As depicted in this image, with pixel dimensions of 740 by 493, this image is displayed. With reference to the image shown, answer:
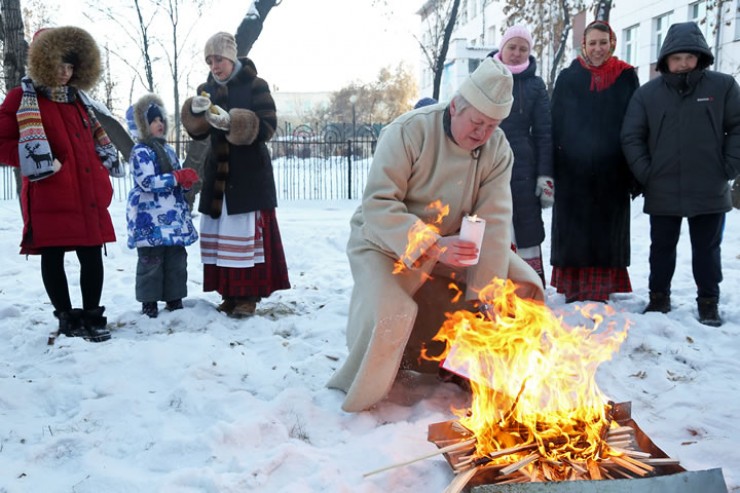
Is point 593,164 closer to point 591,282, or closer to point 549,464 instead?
point 591,282

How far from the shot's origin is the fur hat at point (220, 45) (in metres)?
4.70

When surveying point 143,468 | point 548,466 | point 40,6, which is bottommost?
point 143,468

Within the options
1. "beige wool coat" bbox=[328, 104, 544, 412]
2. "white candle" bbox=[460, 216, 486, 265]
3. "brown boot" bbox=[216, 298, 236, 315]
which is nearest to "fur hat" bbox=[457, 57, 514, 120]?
"beige wool coat" bbox=[328, 104, 544, 412]

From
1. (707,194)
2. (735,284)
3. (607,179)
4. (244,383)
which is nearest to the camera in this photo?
(244,383)

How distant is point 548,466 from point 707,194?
3.05 meters

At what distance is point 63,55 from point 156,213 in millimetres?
1254

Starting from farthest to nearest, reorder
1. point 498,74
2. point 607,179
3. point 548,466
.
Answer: point 607,179
point 498,74
point 548,466

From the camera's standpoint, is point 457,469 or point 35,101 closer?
point 457,469

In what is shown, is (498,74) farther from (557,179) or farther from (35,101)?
(35,101)

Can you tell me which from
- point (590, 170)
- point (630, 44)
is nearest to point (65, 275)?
point (590, 170)

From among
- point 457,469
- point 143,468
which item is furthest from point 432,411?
point 143,468

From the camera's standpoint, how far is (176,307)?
5035 mm

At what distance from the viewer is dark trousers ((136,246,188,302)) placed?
4.85m

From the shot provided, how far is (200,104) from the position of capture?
184 inches
